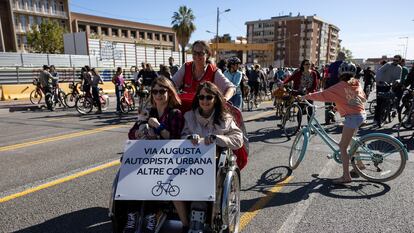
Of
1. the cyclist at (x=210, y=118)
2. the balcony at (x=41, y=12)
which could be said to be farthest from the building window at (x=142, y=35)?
the cyclist at (x=210, y=118)

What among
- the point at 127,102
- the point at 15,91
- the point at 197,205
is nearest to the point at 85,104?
the point at 127,102

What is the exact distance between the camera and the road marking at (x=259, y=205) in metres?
3.46

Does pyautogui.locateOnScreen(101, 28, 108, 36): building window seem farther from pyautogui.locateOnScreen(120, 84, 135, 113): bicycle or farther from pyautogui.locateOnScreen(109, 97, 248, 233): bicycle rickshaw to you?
pyautogui.locateOnScreen(109, 97, 248, 233): bicycle rickshaw

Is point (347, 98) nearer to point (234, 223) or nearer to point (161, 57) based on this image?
point (234, 223)

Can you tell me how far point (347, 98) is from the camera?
4438 millimetres

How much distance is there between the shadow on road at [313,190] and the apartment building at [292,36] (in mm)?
86742

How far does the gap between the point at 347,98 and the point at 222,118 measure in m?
2.25

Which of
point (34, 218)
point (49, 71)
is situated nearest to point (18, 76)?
point (49, 71)

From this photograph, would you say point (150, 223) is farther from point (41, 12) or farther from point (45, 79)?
point (41, 12)

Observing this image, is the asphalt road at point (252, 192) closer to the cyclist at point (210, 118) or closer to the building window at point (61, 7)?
the cyclist at point (210, 118)

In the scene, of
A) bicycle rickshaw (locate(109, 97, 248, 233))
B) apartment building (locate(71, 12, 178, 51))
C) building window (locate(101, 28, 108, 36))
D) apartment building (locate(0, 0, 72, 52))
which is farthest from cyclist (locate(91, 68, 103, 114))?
building window (locate(101, 28, 108, 36))

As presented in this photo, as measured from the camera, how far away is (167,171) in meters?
2.76

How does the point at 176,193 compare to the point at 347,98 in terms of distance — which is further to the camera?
the point at 347,98

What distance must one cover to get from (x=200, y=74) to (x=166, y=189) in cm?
197
